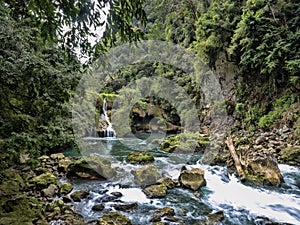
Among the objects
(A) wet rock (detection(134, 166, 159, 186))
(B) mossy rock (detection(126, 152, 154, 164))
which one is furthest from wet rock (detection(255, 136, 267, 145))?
(A) wet rock (detection(134, 166, 159, 186))

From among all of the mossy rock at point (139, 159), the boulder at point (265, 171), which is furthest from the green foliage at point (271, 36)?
the mossy rock at point (139, 159)

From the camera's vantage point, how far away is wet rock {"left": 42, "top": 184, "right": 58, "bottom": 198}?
14.5 ft

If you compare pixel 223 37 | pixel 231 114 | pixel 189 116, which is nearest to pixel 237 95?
pixel 231 114

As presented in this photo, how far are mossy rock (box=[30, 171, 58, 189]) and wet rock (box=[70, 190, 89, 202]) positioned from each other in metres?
0.67

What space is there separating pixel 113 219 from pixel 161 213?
77cm

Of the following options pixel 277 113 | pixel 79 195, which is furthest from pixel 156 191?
pixel 277 113

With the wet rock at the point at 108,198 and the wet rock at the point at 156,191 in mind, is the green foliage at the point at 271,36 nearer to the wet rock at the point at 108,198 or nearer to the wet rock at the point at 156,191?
Answer: the wet rock at the point at 156,191

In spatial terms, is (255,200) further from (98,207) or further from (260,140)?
(260,140)

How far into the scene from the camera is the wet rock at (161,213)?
3.69 m

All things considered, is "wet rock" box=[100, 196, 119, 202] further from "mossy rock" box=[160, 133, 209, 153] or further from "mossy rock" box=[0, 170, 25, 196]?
"mossy rock" box=[160, 133, 209, 153]

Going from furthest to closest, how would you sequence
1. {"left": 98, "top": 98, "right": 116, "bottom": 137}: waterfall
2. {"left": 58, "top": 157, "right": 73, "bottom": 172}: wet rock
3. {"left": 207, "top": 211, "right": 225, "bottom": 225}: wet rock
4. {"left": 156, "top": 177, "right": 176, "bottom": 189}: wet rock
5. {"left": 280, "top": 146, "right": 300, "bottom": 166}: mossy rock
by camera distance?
{"left": 98, "top": 98, "right": 116, "bottom": 137}: waterfall
{"left": 280, "top": 146, "right": 300, "bottom": 166}: mossy rock
{"left": 58, "top": 157, "right": 73, "bottom": 172}: wet rock
{"left": 156, "top": 177, "right": 176, "bottom": 189}: wet rock
{"left": 207, "top": 211, "right": 225, "bottom": 225}: wet rock

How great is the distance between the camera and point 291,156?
6.24 metres

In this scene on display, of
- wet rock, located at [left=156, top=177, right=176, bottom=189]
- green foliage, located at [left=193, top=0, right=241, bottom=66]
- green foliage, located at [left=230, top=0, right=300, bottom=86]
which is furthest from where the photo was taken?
green foliage, located at [left=193, top=0, right=241, bottom=66]

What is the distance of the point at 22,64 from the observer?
2.25m
